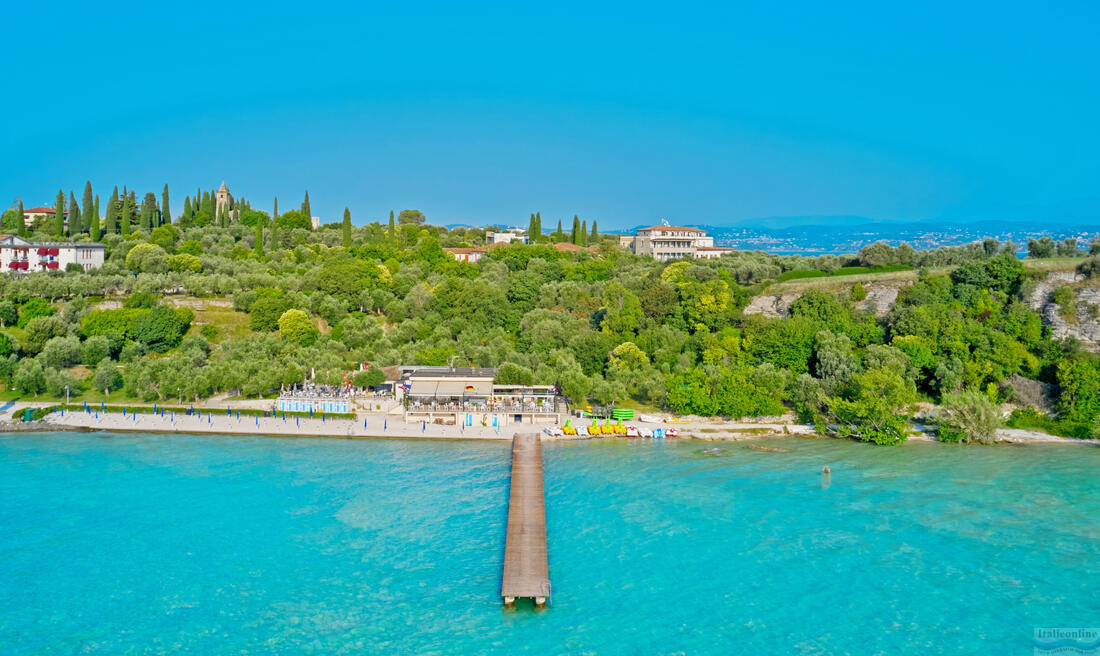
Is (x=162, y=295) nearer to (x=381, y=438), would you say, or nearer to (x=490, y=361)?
(x=490, y=361)

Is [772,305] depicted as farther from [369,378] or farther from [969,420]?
[369,378]

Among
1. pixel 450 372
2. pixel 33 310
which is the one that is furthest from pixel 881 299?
pixel 33 310

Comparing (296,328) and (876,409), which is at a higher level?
(296,328)

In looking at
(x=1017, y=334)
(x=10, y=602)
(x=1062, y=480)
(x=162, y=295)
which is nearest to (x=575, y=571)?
(x=10, y=602)

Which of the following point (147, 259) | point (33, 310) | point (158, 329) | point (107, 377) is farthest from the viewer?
point (147, 259)

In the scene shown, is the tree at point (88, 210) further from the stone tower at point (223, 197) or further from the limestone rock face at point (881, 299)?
the limestone rock face at point (881, 299)

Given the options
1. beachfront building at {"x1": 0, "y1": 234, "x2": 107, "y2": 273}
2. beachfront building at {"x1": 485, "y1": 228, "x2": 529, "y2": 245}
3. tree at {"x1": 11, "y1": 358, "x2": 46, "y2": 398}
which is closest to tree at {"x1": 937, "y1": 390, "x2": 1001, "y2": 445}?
tree at {"x1": 11, "y1": 358, "x2": 46, "y2": 398}
